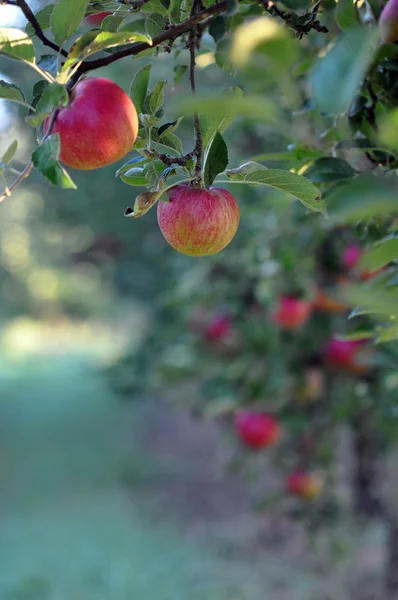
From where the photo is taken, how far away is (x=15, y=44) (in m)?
0.55

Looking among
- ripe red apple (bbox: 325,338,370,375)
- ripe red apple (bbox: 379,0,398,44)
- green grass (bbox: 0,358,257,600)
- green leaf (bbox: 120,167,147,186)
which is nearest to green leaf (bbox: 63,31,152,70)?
green leaf (bbox: 120,167,147,186)

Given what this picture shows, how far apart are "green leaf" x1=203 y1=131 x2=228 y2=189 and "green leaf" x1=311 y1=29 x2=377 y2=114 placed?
0.24m

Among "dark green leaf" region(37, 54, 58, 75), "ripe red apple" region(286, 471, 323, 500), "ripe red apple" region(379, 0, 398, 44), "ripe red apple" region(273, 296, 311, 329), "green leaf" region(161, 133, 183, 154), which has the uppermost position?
"dark green leaf" region(37, 54, 58, 75)

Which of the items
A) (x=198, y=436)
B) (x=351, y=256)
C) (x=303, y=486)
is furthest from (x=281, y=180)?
(x=198, y=436)

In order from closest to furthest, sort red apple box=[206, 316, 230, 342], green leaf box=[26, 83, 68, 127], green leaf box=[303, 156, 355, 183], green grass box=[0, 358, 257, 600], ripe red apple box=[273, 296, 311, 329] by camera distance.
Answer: green leaf box=[26, 83, 68, 127]
green leaf box=[303, 156, 355, 183]
ripe red apple box=[273, 296, 311, 329]
red apple box=[206, 316, 230, 342]
green grass box=[0, 358, 257, 600]

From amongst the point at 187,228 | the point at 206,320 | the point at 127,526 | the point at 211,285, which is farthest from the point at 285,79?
the point at 127,526

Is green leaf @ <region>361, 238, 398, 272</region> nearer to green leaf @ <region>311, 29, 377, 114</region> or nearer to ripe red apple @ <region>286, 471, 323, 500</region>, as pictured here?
green leaf @ <region>311, 29, 377, 114</region>

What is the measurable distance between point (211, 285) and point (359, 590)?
172cm

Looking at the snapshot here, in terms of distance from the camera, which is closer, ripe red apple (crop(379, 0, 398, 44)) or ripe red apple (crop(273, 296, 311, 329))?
ripe red apple (crop(379, 0, 398, 44))

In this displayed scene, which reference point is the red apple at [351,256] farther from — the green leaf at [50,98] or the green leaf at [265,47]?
the green leaf at [265,47]

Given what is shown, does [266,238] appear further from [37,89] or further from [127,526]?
[127,526]

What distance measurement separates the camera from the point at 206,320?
3.01m

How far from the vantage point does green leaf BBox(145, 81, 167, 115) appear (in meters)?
0.62

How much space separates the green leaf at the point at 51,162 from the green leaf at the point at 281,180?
0.17m
